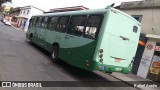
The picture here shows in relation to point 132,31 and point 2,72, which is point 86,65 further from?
point 2,72

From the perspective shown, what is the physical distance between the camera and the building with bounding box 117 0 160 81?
52.1 ft

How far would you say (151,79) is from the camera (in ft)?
52.0

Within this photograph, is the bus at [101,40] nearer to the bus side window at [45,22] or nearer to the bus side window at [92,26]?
the bus side window at [92,26]

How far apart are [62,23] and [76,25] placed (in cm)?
208

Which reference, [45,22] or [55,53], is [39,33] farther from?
[55,53]

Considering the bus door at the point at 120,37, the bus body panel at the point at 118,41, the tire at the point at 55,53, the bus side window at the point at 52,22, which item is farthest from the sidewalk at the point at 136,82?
the bus side window at the point at 52,22

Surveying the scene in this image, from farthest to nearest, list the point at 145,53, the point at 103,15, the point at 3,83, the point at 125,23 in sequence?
the point at 145,53 < the point at 125,23 < the point at 103,15 < the point at 3,83

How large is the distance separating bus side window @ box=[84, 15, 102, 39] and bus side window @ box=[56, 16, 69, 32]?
2524mm

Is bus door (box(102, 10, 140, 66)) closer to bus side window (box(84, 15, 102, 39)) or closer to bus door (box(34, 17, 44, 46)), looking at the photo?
bus side window (box(84, 15, 102, 39))

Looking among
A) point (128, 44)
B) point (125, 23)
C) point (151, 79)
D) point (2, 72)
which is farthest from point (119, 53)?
point (151, 79)

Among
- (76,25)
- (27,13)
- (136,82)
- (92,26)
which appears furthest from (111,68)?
(27,13)

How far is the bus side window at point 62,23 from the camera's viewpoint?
40.1ft

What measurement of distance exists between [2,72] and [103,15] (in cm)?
443

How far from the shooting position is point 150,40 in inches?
654
